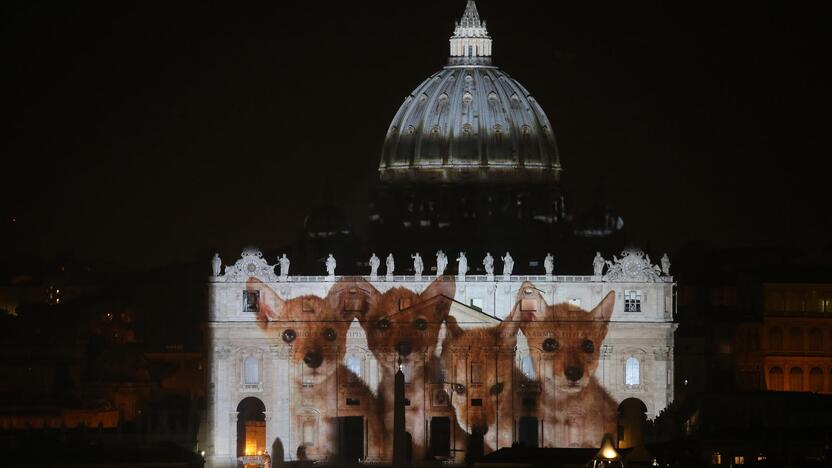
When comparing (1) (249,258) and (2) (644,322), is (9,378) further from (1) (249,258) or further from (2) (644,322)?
(2) (644,322)

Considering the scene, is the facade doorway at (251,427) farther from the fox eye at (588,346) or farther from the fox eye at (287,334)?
the fox eye at (588,346)

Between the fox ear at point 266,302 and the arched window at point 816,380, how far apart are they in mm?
28791

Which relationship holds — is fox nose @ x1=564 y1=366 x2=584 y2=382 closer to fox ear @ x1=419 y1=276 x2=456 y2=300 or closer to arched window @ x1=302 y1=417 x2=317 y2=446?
fox ear @ x1=419 y1=276 x2=456 y2=300

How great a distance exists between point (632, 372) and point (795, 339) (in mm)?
23124

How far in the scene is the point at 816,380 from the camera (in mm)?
171625

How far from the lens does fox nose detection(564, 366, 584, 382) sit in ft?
501

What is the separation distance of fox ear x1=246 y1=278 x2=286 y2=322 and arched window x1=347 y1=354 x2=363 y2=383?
134 inches

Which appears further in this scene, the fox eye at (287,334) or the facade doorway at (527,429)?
the fox eye at (287,334)

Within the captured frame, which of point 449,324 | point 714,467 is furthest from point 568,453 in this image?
point 449,324

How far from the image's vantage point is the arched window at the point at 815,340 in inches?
6821

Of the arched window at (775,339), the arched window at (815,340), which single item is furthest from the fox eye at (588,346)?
the arched window at (815,340)

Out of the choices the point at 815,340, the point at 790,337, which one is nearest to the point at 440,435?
the point at 790,337

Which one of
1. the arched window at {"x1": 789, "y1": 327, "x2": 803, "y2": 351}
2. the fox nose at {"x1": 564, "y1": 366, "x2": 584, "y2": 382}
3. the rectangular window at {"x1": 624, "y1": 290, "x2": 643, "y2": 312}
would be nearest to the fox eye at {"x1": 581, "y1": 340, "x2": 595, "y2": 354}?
the fox nose at {"x1": 564, "y1": 366, "x2": 584, "y2": 382}

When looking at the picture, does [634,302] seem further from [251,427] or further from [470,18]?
[470,18]
